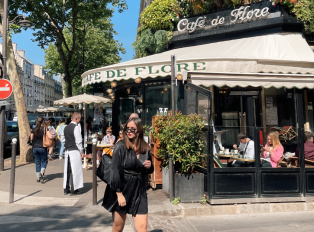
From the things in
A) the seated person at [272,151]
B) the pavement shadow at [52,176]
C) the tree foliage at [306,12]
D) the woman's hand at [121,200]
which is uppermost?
the tree foliage at [306,12]

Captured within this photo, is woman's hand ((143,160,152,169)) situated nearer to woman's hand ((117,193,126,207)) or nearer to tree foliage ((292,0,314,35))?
woman's hand ((117,193,126,207))

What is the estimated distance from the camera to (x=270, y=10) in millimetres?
9531

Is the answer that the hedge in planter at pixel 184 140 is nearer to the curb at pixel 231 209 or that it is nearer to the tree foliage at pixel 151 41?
the curb at pixel 231 209

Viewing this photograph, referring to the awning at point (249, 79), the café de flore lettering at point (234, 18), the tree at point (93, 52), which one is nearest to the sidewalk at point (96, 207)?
the awning at point (249, 79)

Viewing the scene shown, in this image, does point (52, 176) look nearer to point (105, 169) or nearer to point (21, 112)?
point (21, 112)

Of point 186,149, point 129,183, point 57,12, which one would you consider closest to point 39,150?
point 186,149

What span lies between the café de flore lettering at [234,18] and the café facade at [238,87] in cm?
3

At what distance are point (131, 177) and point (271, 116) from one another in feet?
24.9

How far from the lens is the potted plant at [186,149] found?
5809mm

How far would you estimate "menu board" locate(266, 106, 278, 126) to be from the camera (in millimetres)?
9734

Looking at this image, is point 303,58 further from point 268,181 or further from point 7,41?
point 7,41

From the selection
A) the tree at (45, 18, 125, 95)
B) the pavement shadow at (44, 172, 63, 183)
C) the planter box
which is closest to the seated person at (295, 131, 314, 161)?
the planter box

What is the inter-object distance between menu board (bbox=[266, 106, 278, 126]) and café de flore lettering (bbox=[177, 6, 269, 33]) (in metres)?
2.98

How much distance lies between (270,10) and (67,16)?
39.2ft
